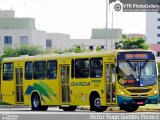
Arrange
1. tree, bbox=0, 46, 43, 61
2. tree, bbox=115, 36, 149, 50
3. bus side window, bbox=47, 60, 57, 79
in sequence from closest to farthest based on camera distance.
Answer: bus side window, bbox=47, 60, 57, 79
tree, bbox=0, 46, 43, 61
tree, bbox=115, 36, 149, 50

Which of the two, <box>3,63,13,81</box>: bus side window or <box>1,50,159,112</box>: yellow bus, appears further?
<box>3,63,13,81</box>: bus side window

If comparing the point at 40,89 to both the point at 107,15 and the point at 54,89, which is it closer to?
the point at 54,89

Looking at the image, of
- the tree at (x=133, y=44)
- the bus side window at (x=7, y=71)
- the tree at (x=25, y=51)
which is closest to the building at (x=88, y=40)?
the tree at (x=133, y=44)

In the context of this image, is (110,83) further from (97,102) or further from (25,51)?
(25,51)

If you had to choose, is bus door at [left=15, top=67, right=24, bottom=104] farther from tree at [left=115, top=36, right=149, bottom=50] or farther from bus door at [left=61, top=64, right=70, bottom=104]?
tree at [left=115, top=36, right=149, bottom=50]

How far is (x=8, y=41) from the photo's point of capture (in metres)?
131

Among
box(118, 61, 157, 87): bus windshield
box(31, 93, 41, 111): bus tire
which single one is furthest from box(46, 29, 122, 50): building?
box(118, 61, 157, 87): bus windshield

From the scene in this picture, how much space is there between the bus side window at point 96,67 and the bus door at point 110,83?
410mm

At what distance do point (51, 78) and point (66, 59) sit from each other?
171cm

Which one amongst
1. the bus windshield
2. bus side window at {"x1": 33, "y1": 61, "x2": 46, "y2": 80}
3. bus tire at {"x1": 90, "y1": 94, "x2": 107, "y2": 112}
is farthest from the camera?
bus side window at {"x1": 33, "y1": 61, "x2": 46, "y2": 80}

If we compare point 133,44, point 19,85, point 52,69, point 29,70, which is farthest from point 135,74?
point 133,44

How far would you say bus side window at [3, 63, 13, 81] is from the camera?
146ft

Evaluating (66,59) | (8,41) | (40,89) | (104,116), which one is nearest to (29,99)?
(40,89)

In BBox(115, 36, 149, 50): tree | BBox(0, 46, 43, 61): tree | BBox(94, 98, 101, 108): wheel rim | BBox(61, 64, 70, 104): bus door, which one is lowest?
BBox(94, 98, 101, 108): wheel rim
